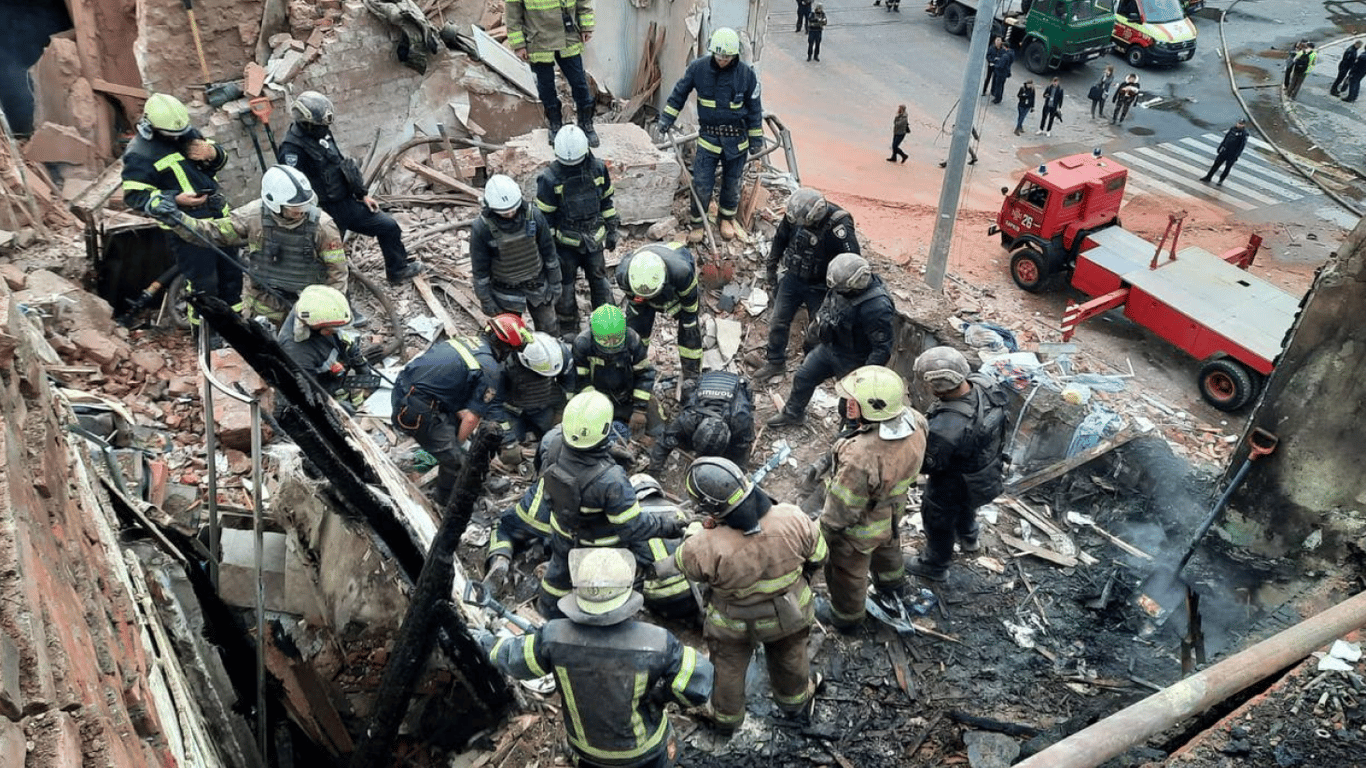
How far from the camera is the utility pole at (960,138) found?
871 cm

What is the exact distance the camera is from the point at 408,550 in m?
4.39

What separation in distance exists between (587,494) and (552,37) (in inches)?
222

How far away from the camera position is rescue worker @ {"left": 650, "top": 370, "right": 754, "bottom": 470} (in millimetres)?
7213

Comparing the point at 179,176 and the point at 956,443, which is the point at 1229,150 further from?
the point at 179,176

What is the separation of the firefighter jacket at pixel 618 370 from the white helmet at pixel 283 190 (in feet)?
7.55

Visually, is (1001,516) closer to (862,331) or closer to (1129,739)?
(862,331)

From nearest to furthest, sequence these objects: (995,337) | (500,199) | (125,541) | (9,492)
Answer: (9,492)
(125,541)
(500,199)
(995,337)

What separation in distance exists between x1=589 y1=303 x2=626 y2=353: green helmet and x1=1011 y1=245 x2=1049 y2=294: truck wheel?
28.2 ft

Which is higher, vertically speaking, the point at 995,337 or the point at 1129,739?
the point at 1129,739

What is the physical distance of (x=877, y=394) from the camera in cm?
543

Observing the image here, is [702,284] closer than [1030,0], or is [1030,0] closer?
[702,284]

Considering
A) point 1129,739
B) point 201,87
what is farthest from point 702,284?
point 1129,739

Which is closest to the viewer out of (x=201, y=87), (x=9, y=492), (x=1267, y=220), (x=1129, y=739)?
(x=9, y=492)

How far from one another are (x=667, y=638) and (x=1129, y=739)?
2.14m
